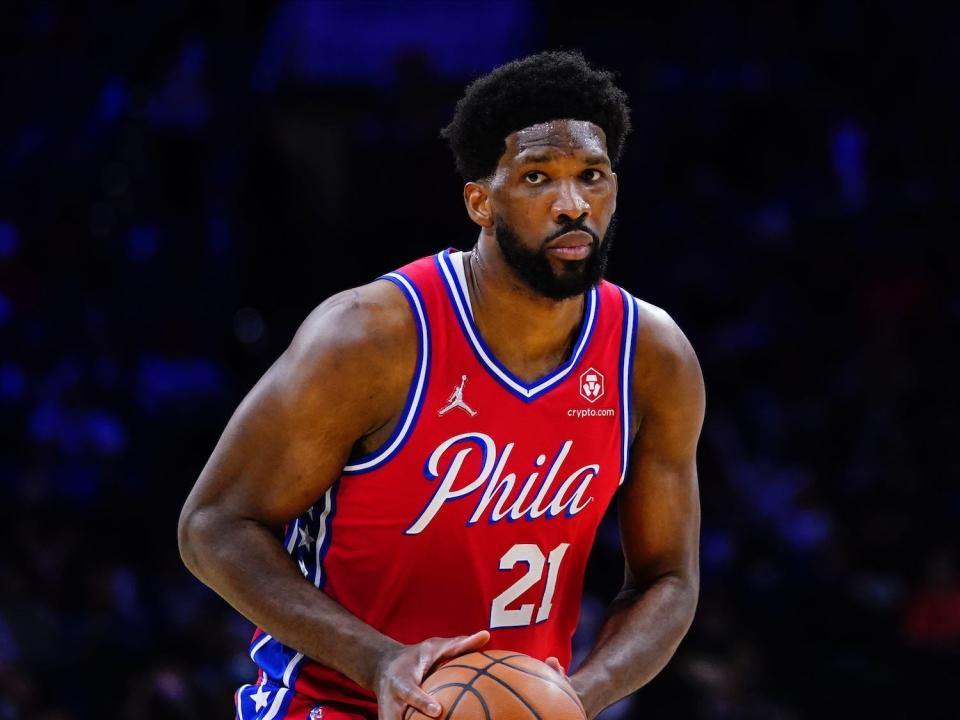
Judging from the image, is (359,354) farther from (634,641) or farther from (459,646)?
(634,641)

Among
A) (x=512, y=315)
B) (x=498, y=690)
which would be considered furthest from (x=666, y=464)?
(x=498, y=690)

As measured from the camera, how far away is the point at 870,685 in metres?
7.31

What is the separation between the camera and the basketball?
2.90 m

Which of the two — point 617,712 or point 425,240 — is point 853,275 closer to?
point 425,240

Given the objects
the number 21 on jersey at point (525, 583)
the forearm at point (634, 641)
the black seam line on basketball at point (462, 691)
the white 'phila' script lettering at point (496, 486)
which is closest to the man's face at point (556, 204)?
the white 'phila' script lettering at point (496, 486)

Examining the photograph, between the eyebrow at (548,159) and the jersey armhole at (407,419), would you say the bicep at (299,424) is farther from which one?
the eyebrow at (548,159)

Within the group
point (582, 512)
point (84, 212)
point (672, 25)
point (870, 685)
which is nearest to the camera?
point (582, 512)

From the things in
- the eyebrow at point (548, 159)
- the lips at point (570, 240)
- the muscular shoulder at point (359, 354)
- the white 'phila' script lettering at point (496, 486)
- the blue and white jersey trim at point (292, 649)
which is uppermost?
the eyebrow at point (548, 159)

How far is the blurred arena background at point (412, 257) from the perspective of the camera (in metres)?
7.38

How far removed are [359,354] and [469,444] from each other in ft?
1.15

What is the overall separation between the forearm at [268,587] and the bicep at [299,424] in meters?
0.05

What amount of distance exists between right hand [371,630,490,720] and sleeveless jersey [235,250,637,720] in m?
0.34

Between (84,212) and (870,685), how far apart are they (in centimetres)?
526

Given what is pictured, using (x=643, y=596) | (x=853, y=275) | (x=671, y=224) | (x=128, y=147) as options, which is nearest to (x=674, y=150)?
(x=671, y=224)
